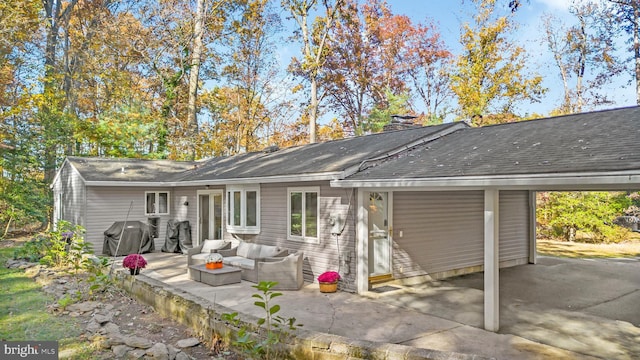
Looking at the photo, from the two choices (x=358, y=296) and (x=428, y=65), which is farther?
(x=428, y=65)

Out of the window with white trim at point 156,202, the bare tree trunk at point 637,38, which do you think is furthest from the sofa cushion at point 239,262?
the bare tree trunk at point 637,38

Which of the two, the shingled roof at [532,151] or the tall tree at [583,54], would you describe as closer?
the shingled roof at [532,151]

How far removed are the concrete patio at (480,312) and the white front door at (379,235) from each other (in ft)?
1.48

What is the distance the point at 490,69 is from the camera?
1842 cm

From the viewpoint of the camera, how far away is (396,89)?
78.5 ft

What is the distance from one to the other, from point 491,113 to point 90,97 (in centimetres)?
2103

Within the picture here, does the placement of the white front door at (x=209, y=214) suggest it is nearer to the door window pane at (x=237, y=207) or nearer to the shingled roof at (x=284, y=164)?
the shingled roof at (x=284, y=164)

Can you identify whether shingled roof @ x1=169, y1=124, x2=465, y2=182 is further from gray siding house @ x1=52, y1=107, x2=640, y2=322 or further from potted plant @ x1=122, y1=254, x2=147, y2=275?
potted plant @ x1=122, y1=254, x2=147, y2=275

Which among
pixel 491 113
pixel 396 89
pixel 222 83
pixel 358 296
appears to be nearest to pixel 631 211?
pixel 491 113

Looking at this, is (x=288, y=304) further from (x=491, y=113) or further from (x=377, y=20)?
(x=377, y=20)

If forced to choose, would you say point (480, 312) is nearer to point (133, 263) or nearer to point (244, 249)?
point (244, 249)

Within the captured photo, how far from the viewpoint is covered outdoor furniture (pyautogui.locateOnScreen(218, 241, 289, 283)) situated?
8.51 meters

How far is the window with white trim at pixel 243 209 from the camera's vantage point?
9.99 metres

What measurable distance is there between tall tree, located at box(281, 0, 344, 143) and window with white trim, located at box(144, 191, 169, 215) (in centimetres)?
797
